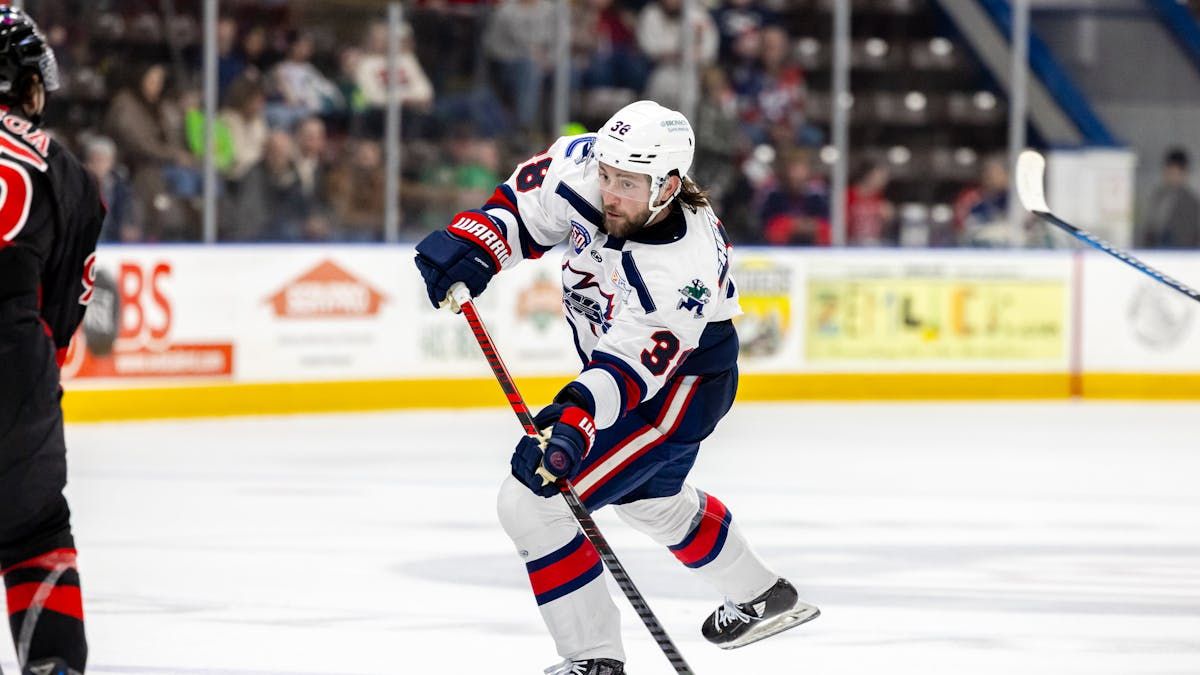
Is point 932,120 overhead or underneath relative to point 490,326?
overhead

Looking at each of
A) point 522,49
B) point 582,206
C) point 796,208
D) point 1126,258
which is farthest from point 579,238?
point 796,208

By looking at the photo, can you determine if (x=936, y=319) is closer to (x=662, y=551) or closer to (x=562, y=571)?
(x=662, y=551)

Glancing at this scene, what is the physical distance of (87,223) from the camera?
3029mm

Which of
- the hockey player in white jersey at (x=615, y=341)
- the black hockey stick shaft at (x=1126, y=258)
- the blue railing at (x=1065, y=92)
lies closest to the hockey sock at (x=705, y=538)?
the hockey player in white jersey at (x=615, y=341)

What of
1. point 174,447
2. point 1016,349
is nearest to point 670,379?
point 174,447

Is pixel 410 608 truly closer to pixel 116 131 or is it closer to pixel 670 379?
pixel 670 379

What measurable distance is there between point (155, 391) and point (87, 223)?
6271mm

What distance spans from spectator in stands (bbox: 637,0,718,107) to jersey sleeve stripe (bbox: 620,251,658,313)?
7.69 meters

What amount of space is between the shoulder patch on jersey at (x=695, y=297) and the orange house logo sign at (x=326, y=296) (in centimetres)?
607

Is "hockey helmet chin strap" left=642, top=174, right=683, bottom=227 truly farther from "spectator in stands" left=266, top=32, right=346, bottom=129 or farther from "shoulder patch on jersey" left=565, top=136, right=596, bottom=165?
"spectator in stands" left=266, top=32, right=346, bottom=129

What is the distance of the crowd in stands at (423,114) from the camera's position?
369 inches

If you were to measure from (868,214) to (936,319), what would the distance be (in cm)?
94

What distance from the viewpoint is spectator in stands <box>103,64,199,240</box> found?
932 centimetres

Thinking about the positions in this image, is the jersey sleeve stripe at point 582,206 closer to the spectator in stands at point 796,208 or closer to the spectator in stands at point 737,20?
the spectator in stands at point 796,208
